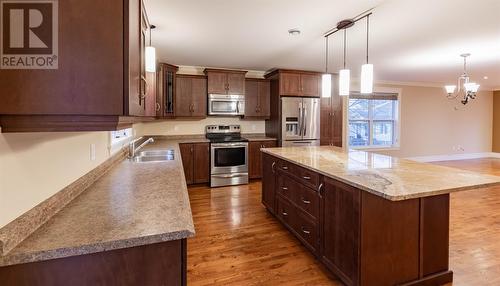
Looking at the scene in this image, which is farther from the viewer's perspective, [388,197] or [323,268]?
[323,268]

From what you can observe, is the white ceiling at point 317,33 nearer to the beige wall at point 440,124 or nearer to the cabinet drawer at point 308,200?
the cabinet drawer at point 308,200

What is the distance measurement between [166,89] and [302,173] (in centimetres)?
331

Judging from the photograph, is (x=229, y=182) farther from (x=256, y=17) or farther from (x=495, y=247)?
(x=495, y=247)

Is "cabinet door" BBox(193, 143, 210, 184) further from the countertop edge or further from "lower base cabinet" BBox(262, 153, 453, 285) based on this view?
the countertop edge

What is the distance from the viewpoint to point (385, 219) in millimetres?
1845

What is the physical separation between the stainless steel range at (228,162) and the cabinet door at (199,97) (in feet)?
1.98

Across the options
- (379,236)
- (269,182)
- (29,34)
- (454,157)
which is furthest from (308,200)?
(454,157)

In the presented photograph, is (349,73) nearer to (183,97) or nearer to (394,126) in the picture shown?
(183,97)

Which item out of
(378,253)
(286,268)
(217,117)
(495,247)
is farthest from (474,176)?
(217,117)

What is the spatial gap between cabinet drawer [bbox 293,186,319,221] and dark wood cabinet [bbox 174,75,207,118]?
3.13m

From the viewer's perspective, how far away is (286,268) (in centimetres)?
229

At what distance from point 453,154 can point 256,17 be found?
8.43 meters

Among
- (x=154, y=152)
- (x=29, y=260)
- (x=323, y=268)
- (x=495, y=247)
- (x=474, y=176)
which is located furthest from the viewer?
(x=154, y=152)

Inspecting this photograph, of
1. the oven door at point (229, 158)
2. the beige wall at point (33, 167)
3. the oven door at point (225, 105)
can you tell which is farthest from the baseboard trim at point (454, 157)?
the beige wall at point (33, 167)
